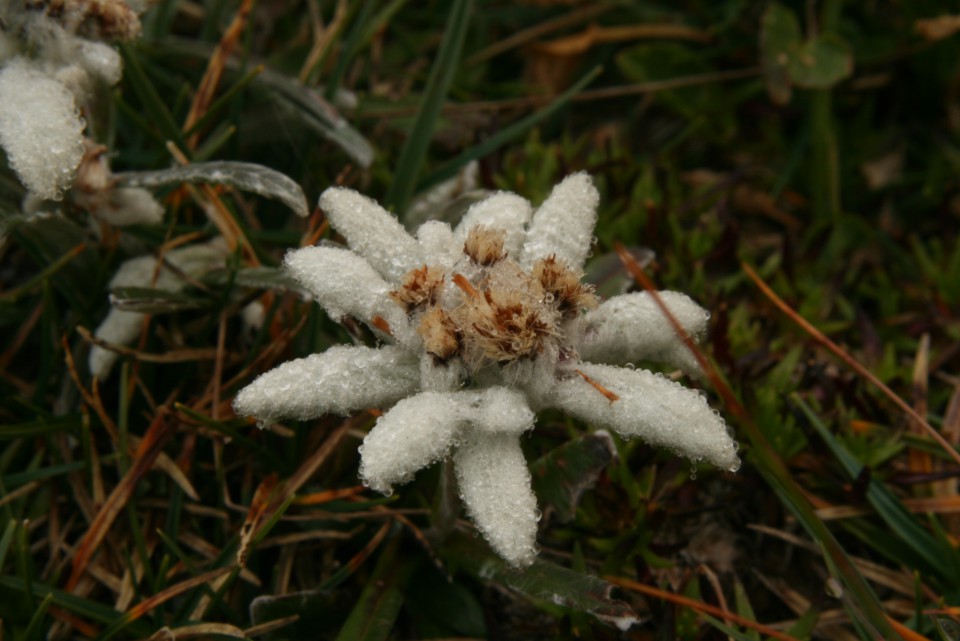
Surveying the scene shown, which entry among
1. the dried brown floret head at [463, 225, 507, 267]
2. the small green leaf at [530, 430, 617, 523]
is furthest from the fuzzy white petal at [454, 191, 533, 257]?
the small green leaf at [530, 430, 617, 523]

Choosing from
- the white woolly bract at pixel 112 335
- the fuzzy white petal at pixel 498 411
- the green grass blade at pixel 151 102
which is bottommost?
the white woolly bract at pixel 112 335

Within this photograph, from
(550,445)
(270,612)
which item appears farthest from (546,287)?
(270,612)

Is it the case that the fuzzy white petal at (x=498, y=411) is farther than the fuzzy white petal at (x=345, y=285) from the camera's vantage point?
No

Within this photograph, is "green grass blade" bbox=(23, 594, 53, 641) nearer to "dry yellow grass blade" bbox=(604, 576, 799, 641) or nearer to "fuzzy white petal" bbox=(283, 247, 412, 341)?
"fuzzy white petal" bbox=(283, 247, 412, 341)

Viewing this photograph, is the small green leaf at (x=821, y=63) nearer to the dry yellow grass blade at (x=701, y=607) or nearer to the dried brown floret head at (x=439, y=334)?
the dry yellow grass blade at (x=701, y=607)

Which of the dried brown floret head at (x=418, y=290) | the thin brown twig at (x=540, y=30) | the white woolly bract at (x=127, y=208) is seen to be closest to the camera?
the dried brown floret head at (x=418, y=290)

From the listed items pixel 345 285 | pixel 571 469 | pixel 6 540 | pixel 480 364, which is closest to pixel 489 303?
pixel 480 364

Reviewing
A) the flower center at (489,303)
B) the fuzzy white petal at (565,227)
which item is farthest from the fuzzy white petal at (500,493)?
the fuzzy white petal at (565,227)

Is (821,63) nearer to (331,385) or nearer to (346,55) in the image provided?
(346,55)
